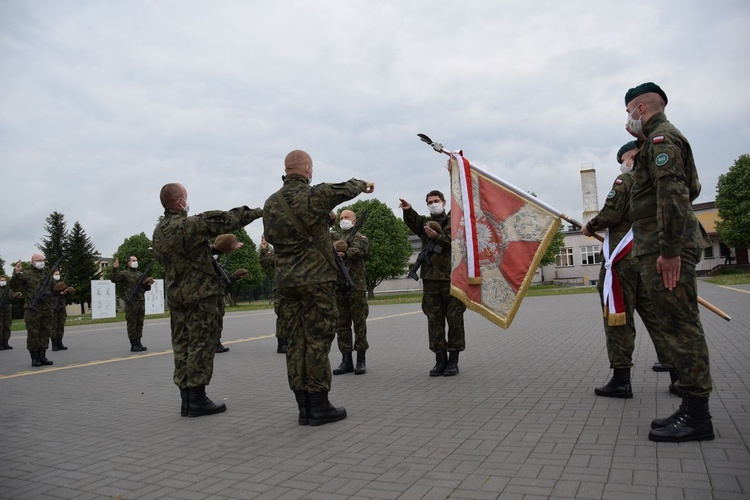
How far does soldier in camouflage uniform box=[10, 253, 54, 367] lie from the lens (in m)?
11.0

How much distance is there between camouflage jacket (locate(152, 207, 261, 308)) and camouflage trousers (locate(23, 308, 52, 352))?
689 centimetres

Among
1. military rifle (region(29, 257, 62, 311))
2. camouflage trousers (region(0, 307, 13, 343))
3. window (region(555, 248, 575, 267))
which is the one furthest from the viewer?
window (region(555, 248, 575, 267))

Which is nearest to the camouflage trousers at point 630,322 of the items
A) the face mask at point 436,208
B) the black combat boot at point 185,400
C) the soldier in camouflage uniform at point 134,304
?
the face mask at point 436,208

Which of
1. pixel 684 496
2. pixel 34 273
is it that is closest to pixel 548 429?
pixel 684 496

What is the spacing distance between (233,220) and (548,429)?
11.1 ft

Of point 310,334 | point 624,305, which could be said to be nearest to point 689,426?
point 624,305

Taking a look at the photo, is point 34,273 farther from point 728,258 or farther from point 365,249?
point 728,258

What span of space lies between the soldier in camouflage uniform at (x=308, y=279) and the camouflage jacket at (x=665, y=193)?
2.31 meters

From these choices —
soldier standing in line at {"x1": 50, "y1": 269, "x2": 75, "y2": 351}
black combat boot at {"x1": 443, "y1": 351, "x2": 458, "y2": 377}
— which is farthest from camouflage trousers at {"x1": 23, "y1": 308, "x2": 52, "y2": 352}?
black combat boot at {"x1": 443, "y1": 351, "x2": 458, "y2": 377}

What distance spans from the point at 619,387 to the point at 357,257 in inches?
159

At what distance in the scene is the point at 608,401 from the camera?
5.24 metres

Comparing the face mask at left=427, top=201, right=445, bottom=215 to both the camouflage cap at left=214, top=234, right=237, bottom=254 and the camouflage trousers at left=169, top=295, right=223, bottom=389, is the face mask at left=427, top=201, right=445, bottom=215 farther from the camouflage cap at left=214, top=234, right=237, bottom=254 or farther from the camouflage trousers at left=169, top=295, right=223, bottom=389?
the camouflage trousers at left=169, top=295, right=223, bottom=389

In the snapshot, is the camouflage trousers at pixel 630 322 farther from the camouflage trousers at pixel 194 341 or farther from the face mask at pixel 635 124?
the camouflage trousers at pixel 194 341

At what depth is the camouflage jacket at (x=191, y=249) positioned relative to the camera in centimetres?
545
